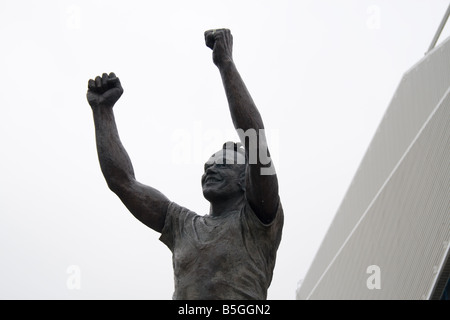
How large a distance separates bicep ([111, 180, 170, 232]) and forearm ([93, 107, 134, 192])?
6 cm

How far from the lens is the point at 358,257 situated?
4981 cm

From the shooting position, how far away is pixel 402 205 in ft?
144

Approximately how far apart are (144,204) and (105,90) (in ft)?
2.88

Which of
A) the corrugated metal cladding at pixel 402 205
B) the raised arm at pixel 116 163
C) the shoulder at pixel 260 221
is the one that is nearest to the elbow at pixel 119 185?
the raised arm at pixel 116 163

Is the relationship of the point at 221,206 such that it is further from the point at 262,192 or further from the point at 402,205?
the point at 402,205

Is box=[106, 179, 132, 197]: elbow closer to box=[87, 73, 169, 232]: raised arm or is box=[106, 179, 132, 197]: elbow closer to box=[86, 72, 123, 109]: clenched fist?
box=[87, 73, 169, 232]: raised arm

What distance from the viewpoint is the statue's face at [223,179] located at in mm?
6602

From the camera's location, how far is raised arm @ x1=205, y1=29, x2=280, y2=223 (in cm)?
620

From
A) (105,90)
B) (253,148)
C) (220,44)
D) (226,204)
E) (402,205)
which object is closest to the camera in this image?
(253,148)

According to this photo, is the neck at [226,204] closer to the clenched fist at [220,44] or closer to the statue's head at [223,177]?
the statue's head at [223,177]

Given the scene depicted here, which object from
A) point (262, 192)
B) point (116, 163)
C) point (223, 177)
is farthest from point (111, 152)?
point (262, 192)

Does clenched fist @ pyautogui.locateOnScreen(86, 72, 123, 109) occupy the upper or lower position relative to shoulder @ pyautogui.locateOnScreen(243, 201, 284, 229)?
upper

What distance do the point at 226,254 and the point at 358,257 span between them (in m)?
44.4

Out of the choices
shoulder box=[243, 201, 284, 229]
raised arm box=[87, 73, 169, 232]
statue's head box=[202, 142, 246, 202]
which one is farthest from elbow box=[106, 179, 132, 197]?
shoulder box=[243, 201, 284, 229]
